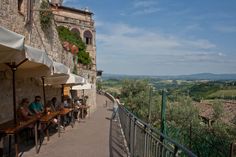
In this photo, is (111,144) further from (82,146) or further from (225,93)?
(225,93)

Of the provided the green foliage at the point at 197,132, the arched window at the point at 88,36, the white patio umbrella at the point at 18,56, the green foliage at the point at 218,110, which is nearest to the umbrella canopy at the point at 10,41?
the white patio umbrella at the point at 18,56

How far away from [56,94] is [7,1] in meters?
7.85

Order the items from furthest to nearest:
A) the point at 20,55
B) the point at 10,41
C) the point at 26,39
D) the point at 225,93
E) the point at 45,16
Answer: the point at 225,93 < the point at 45,16 < the point at 26,39 < the point at 20,55 < the point at 10,41

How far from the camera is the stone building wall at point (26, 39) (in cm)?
971

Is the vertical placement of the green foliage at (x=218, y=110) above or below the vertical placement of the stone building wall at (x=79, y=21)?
below

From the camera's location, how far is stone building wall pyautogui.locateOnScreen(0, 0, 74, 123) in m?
9.71

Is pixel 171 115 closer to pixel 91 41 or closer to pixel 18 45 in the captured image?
pixel 91 41

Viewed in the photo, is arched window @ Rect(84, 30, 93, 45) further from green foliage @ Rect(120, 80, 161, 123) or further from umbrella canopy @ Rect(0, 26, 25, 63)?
umbrella canopy @ Rect(0, 26, 25, 63)

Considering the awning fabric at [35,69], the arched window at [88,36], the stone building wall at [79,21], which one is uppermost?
the stone building wall at [79,21]

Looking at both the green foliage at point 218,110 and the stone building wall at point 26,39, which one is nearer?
the stone building wall at point 26,39

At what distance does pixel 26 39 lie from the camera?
1245cm

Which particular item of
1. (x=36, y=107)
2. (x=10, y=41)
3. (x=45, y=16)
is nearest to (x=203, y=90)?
(x=45, y=16)

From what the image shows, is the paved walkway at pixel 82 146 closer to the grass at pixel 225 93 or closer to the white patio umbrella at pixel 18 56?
the white patio umbrella at pixel 18 56

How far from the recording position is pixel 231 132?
2684 centimetres
